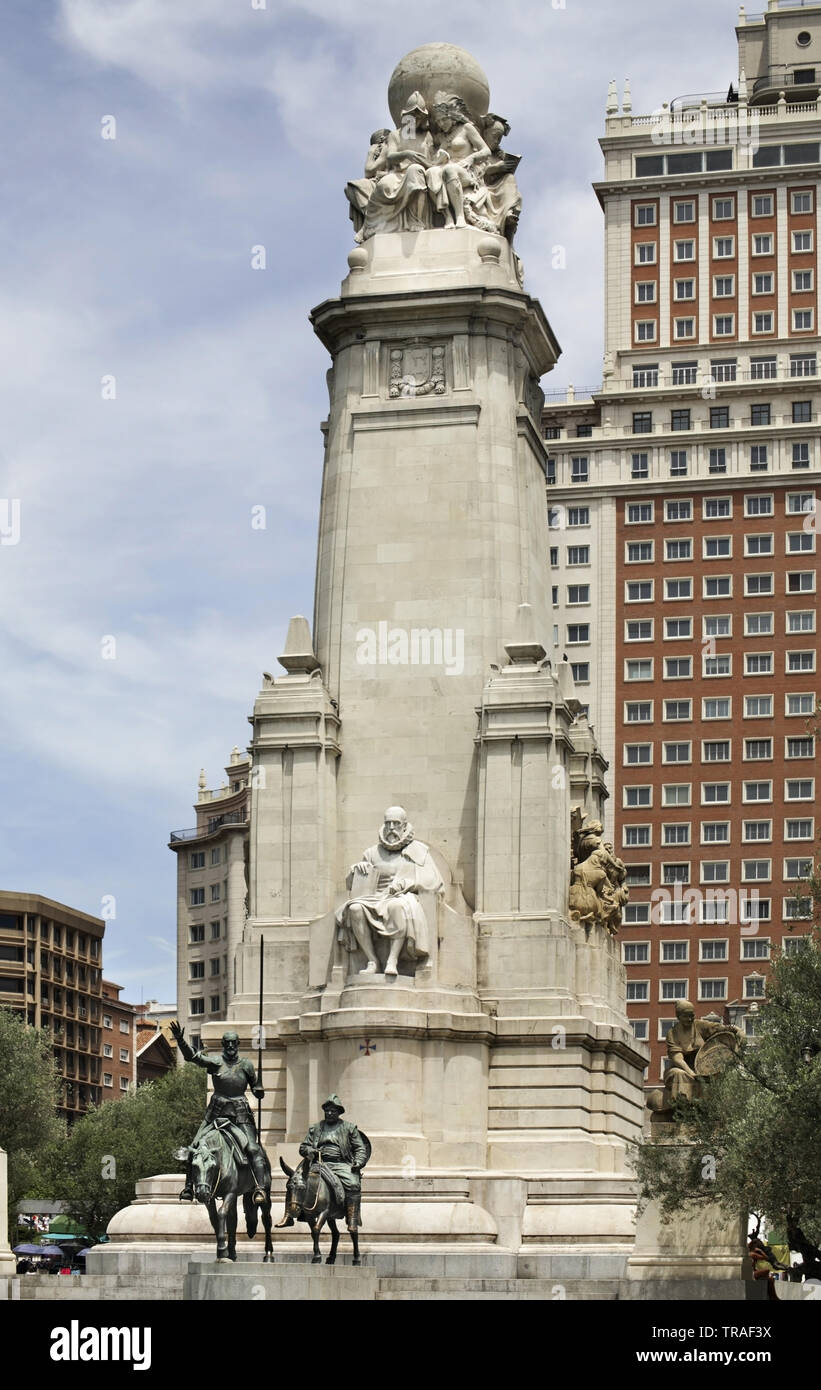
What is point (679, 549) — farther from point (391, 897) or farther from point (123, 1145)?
point (391, 897)

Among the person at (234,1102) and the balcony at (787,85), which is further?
the balcony at (787,85)

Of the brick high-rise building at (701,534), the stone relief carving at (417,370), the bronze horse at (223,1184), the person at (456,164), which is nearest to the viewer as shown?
the bronze horse at (223,1184)

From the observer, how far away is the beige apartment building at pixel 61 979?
13712 centimetres

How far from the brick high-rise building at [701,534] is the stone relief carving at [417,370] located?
61.5 m

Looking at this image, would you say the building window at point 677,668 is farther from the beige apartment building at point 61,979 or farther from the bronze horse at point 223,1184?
the bronze horse at point 223,1184

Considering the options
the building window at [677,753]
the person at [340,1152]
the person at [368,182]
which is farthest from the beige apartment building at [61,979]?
the person at [340,1152]

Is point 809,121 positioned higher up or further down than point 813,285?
higher up

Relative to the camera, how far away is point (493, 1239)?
134 feet

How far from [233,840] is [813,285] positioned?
43.7 metres

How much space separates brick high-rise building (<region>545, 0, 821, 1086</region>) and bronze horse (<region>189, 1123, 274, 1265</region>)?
73.1 m

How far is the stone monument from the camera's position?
43.2 metres

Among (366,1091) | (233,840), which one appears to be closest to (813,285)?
(233,840)

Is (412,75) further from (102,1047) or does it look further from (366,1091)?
(102,1047)

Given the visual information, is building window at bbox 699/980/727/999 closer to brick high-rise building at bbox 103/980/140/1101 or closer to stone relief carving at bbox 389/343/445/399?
brick high-rise building at bbox 103/980/140/1101
